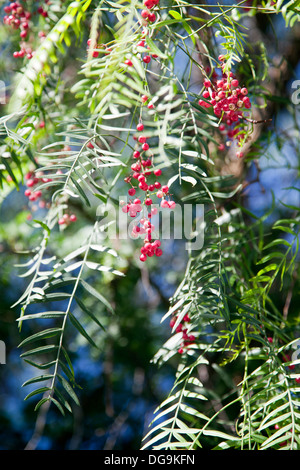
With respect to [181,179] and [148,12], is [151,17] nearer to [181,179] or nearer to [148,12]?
[148,12]

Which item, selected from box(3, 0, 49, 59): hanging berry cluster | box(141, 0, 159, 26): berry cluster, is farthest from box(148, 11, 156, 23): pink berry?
box(3, 0, 49, 59): hanging berry cluster

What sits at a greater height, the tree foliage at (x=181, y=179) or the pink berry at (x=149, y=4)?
the pink berry at (x=149, y=4)

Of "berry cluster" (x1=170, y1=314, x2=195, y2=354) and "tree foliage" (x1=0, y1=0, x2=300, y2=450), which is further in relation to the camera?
"berry cluster" (x1=170, y1=314, x2=195, y2=354)

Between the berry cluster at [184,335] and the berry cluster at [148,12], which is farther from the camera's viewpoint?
the berry cluster at [184,335]

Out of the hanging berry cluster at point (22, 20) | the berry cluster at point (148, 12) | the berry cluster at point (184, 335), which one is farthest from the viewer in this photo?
the hanging berry cluster at point (22, 20)

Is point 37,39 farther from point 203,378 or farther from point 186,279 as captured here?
point 203,378

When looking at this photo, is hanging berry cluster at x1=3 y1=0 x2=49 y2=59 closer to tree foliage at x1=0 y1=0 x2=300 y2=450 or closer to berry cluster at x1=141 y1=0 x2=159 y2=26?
tree foliage at x1=0 y1=0 x2=300 y2=450

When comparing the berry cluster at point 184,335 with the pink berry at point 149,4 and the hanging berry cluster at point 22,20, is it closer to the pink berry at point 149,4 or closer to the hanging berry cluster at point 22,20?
the pink berry at point 149,4

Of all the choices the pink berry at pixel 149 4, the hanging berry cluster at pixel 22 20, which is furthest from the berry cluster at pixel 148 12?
the hanging berry cluster at pixel 22 20

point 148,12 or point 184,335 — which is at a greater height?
point 148,12

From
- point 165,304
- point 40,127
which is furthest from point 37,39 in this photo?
point 165,304

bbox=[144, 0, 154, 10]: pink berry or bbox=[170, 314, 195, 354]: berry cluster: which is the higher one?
bbox=[144, 0, 154, 10]: pink berry

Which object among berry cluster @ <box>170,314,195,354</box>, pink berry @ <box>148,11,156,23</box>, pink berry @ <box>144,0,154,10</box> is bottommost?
berry cluster @ <box>170,314,195,354</box>

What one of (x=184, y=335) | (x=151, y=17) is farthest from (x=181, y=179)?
(x=151, y=17)
